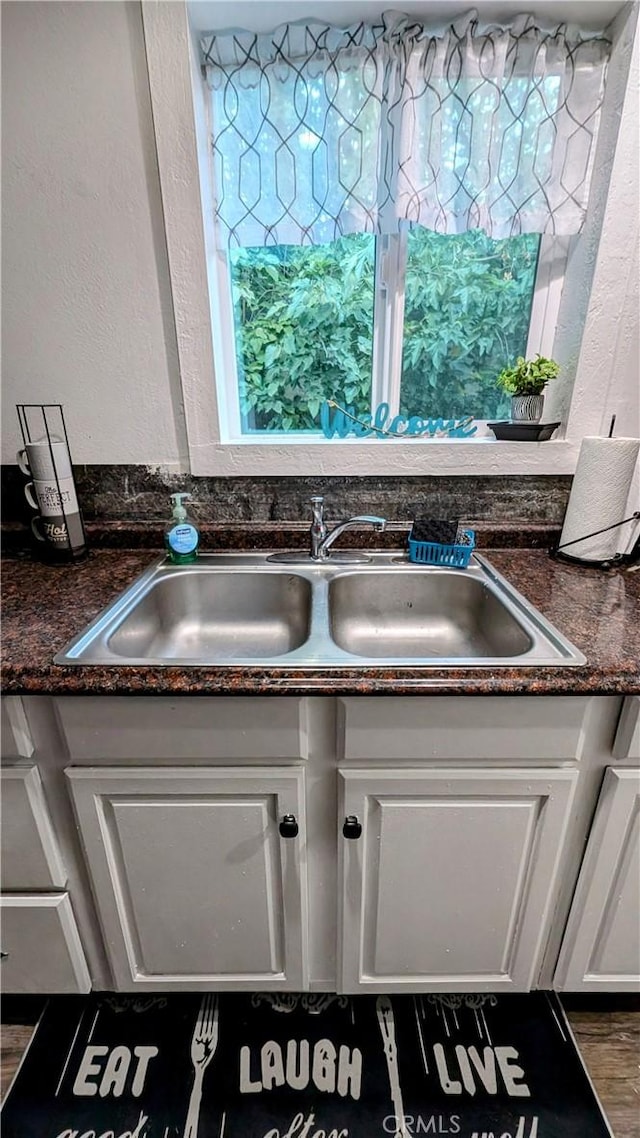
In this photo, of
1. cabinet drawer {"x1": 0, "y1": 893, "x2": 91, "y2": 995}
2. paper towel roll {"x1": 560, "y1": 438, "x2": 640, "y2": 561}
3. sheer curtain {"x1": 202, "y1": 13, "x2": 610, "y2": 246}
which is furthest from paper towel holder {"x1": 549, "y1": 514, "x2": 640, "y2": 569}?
cabinet drawer {"x1": 0, "y1": 893, "x2": 91, "y2": 995}

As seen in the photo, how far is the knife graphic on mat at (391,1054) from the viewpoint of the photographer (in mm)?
1009

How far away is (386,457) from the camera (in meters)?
1.38

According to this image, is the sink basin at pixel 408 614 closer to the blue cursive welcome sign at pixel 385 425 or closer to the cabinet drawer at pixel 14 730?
the blue cursive welcome sign at pixel 385 425

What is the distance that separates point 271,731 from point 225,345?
3.46 feet

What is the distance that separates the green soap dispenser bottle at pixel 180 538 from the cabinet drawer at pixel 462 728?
2.16 feet

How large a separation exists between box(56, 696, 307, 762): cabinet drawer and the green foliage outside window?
93 centimetres

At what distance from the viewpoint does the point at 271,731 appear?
88cm

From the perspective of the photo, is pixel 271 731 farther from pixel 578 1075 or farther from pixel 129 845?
pixel 578 1075

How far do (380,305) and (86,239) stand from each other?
77 cm

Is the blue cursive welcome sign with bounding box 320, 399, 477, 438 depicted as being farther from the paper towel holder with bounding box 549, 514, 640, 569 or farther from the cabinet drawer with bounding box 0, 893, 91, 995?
the cabinet drawer with bounding box 0, 893, 91, 995

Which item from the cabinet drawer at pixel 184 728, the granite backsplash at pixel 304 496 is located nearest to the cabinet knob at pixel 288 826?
the cabinet drawer at pixel 184 728

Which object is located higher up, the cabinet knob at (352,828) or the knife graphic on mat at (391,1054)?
the cabinet knob at (352,828)

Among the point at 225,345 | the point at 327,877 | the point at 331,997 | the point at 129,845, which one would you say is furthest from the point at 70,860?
the point at 225,345

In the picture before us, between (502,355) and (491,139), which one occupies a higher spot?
(491,139)
